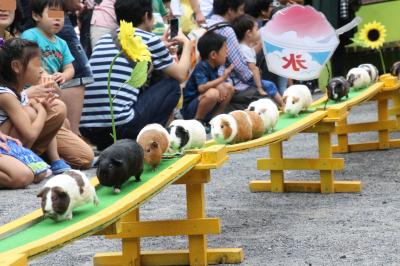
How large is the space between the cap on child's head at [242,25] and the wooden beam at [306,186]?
342 centimetres

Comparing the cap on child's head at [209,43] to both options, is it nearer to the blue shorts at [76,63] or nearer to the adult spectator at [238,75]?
the adult spectator at [238,75]

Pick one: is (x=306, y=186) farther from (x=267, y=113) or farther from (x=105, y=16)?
(x=105, y=16)

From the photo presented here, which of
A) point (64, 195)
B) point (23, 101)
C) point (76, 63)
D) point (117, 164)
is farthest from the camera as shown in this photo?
point (76, 63)

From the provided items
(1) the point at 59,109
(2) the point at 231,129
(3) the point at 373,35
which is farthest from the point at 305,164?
(3) the point at 373,35

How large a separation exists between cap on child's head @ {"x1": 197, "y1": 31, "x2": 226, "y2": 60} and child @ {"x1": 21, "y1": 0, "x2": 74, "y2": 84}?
1887mm

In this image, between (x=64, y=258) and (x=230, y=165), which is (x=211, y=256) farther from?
(x=230, y=165)

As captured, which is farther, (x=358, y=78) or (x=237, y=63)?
(x=237, y=63)

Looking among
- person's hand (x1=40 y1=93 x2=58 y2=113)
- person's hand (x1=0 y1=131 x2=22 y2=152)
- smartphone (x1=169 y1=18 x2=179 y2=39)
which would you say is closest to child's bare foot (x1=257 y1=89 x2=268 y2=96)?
smartphone (x1=169 y1=18 x2=179 y2=39)

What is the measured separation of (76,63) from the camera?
23.1ft

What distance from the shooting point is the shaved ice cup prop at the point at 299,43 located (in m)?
5.84

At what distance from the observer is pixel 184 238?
4680 mm

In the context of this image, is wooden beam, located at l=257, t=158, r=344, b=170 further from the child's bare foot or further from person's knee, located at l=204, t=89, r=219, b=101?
the child's bare foot

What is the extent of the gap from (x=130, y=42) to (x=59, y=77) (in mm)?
2849

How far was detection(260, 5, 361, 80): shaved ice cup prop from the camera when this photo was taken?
230 inches
